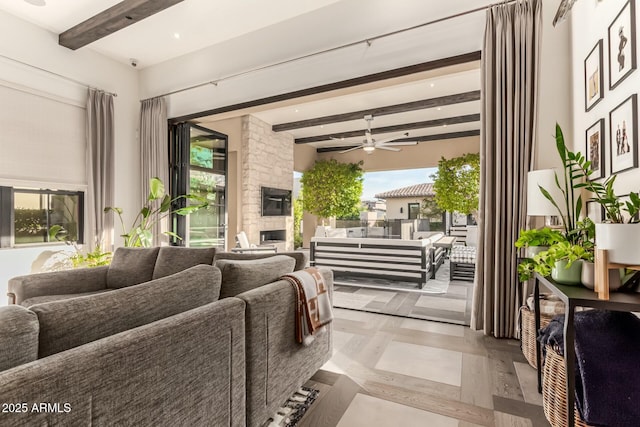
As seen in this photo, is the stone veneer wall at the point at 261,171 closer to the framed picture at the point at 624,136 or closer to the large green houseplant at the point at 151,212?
the large green houseplant at the point at 151,212

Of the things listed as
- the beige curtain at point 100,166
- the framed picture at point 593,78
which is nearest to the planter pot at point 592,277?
the framed picture at point 593,78

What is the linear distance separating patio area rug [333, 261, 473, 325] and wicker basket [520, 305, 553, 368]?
0.83 m

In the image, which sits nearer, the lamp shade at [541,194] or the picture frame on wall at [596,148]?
the picture frame on wall at [596,148]

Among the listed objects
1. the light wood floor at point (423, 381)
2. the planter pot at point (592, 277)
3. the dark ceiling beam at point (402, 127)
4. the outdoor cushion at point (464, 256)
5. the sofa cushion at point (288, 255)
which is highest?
the dark ceiling beam at point (402, 127)

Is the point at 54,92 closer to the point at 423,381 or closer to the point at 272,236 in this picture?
the point at 272,236

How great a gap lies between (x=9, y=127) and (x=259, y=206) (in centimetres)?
387

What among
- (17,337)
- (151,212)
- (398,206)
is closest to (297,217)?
(151,212)

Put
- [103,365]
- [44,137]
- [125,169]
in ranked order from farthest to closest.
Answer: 1. [125,169]
2. [44,137]
3. [103,365]

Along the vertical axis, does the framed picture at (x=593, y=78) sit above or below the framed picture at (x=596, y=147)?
above

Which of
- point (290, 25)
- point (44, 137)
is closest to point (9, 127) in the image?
point (44, 137)

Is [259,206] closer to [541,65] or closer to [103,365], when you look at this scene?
[541,65]

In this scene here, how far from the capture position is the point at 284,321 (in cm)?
174

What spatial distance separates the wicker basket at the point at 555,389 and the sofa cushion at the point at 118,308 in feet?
5.10

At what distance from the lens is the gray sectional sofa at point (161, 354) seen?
0.80 meters
